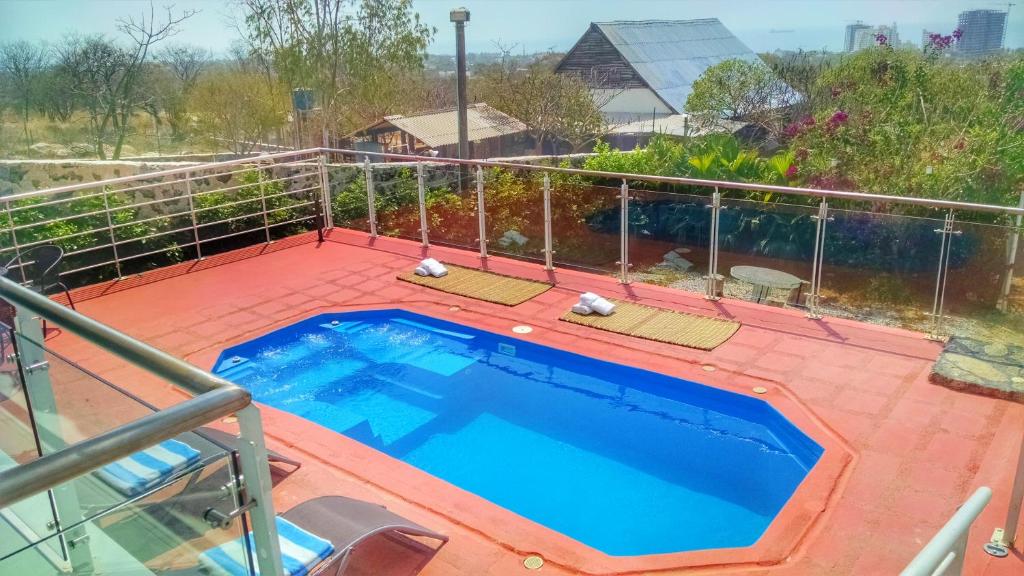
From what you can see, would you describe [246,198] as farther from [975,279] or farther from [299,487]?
[975,279]

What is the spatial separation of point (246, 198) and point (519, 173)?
3.60 m

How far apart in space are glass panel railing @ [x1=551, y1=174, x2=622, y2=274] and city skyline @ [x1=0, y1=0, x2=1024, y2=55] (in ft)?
19.7

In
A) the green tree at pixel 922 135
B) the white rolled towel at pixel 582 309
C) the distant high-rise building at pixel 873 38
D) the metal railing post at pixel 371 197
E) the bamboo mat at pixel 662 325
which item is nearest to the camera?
the bamboo mat at pixel 662 325

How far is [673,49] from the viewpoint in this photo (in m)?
32.1

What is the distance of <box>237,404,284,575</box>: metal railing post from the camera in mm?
1440

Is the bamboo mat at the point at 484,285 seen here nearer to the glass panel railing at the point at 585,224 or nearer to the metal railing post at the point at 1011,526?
the glass panel railing at the point at 585,224

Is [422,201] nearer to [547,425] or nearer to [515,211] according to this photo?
[515,211]

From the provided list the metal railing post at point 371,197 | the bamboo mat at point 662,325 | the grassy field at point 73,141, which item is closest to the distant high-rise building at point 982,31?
the bamboo mat at point 662,325

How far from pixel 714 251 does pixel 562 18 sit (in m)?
33.1

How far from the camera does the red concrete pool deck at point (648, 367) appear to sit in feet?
11.7

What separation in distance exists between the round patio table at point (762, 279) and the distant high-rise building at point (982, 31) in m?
15.5

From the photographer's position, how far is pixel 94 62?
17438 millimetres

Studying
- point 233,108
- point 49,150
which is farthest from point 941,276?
point 233,108

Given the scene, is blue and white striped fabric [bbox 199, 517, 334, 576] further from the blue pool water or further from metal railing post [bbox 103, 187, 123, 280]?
metal railing post [bbox 103, 187, 123, 280]
